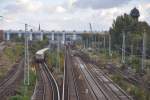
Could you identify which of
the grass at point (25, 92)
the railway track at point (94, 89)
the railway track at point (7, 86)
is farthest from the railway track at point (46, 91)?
the railway track at point (94, 89)

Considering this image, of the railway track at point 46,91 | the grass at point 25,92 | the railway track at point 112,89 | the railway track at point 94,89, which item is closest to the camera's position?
the grass at point 25,92

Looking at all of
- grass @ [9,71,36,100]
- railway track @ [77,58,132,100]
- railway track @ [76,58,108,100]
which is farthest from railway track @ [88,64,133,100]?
grass @ [9,71,36,100]

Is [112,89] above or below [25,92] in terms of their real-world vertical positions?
below

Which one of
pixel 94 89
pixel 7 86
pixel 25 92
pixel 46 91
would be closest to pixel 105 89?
pixel 94 89

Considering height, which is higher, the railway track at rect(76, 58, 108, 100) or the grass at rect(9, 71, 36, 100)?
the grass at rect(9, 71, 36, 100)

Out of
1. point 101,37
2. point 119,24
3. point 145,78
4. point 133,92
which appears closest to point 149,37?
point 119,24

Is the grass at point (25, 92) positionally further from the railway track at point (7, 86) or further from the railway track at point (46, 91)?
the railway track at point (7, 86)


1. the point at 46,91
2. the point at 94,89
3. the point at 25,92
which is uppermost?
the point at 25,92

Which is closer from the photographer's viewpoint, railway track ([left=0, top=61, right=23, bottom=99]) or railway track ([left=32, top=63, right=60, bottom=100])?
railway track ([left=32, top=63, right=60, bottom=100])

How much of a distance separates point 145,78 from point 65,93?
1383 cm

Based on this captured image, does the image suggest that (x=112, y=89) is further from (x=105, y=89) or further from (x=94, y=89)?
(x=94, y=89)

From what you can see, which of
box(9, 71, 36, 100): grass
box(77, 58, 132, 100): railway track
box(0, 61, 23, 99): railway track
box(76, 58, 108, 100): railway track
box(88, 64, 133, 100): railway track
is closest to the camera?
box(9, 71, 36, 100): grass

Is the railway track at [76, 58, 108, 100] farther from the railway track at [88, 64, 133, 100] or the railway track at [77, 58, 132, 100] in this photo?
the railway track at [88, 64, 133, 100]

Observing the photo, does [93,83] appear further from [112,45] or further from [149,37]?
[112,45]
